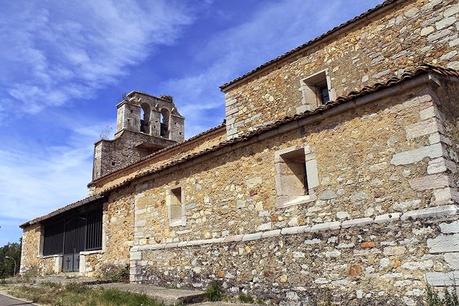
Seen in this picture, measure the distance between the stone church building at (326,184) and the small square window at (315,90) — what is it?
33 mm

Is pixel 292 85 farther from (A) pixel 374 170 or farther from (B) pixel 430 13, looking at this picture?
(A) pixel 374 170

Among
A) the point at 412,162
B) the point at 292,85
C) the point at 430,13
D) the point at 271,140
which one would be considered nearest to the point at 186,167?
the point at 271,140

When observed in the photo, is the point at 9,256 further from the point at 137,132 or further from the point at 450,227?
the point at 450,227

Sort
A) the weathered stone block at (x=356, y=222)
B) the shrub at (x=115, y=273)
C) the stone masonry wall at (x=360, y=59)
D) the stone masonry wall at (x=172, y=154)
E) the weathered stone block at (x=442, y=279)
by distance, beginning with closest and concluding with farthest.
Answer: the weathered stone block at (x=442, y=279) < the weathered stone block at (x=356, y=222) < the stone masonry wall at (x=360, y=59) < the shrub at (x=115, y=273) < the stone masonry wall at (x=172, y=154)

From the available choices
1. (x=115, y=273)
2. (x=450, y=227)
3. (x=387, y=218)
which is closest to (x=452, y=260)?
(x=450, y=227)

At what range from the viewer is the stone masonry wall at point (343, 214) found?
5.69m

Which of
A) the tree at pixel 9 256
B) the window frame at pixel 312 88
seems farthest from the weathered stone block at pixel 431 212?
the tree at pixel 9 256

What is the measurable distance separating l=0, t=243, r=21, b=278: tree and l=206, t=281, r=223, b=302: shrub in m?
26.4

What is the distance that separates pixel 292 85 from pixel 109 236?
7355 millimetres

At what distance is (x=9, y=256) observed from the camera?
3738 cm

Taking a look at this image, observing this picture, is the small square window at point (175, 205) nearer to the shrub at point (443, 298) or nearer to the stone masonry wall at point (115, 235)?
the stone masonry wall at point (115, 235)

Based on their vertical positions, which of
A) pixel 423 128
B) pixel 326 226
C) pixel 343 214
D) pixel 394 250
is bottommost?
pixel 394 250

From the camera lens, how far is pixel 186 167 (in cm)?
991

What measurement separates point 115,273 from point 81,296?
10.6 feet
